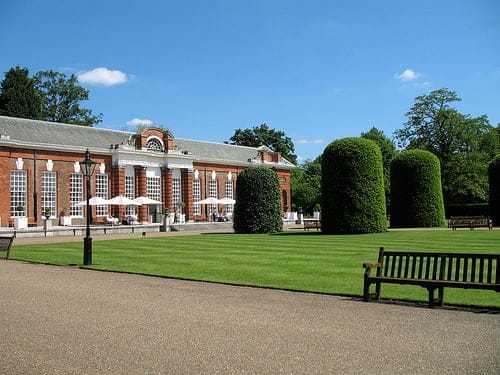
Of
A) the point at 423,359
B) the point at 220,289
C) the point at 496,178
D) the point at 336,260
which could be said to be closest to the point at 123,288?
the point at 220,289

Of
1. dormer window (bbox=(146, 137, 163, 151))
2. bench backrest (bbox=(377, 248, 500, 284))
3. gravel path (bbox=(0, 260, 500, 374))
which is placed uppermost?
dormer window (bbox=(146, 137, 163, 151))

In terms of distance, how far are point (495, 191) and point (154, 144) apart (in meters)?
27.7

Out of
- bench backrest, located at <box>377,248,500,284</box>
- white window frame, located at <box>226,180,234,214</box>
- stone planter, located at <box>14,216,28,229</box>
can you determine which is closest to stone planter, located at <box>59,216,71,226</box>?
stone planter, located at <box>14,216,28,229</box>

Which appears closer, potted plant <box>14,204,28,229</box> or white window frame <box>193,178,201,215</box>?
Result: potted plant <box>14,204,28,229</box>

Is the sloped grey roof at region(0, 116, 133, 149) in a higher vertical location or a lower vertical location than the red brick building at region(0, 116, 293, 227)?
higher

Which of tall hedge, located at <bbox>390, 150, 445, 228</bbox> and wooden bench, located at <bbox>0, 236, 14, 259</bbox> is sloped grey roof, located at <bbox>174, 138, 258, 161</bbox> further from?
wooden bench, located at <bbox>0, 236, 14, 259</bbox>

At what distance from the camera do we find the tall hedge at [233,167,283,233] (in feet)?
109

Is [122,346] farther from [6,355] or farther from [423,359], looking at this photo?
[423,359]

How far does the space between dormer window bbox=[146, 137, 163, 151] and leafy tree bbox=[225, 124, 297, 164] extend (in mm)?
32194

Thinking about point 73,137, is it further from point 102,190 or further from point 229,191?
point 229,191

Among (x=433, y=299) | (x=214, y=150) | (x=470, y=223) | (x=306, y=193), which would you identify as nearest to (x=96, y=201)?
(x=214, y=150)

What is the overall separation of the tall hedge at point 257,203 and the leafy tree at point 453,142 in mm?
28420

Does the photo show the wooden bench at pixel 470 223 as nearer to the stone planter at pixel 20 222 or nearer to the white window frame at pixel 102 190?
the white window frame at pixel 102 190

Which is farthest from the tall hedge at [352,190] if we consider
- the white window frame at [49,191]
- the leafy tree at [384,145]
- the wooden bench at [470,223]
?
the leafy tree at [384,145]
